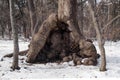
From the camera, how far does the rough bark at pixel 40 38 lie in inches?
567

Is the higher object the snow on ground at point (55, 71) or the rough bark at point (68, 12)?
the rough bark at point (68, 12)

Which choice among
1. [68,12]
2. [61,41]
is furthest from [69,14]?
[61,41]

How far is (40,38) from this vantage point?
14.6m

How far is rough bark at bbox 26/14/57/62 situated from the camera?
1441 centimetres

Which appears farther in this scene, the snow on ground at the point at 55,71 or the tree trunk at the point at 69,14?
the tree trunk at the point at 69,14

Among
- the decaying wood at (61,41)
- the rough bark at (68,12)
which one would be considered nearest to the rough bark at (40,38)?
the decaying wood at (61,41)

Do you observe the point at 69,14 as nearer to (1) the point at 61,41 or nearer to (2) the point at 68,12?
(2) the point at 68,12

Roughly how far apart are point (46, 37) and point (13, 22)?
2.58 metres

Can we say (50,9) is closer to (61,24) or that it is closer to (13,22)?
(61,24)

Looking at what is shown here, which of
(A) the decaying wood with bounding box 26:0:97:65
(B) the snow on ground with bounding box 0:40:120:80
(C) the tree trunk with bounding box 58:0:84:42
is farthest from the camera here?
(C) the tree trunk with bounding box 58:0:84:42

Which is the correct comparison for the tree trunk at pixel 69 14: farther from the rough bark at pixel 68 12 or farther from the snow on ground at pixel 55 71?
the snow on ground at pixel 55 71

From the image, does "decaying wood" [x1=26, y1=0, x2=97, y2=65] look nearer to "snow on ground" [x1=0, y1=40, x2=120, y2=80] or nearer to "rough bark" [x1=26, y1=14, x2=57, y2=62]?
"rough bark" [x1=26, y1=14, x2=57, y2=62]

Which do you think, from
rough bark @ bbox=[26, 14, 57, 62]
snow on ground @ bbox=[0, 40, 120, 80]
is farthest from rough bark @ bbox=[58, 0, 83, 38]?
snow on ground @ bbox=[0, 40, 120, 80]

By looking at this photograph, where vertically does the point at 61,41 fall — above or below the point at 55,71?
above
